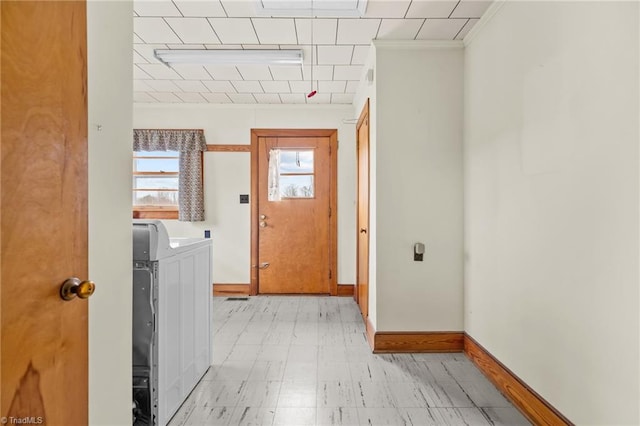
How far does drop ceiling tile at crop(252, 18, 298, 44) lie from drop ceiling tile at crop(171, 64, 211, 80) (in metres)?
0.83

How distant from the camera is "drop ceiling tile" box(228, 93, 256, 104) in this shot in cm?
378

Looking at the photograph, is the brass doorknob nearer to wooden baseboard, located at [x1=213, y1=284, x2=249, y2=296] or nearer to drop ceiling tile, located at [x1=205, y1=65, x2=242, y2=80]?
drop ceiling tile, located at [x1=205, y1=65, x2=242, y2=80]

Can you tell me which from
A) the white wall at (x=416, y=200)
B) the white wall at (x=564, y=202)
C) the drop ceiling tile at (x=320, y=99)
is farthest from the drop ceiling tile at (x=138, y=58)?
the white wall at (x=564, y=202)

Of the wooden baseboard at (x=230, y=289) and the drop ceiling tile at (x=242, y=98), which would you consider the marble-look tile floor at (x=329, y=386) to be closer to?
the wooden baseboard at (x=230, y=289)

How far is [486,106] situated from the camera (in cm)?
218

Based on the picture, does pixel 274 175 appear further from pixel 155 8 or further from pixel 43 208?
pixel 43 208

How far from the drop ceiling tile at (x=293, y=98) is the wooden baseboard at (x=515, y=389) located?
9.66 feet

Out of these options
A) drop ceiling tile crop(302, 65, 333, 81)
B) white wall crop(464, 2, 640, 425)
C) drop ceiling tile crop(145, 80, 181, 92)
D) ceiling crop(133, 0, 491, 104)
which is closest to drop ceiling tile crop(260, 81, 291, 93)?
ceiling crop(133, 0, 491, 104)

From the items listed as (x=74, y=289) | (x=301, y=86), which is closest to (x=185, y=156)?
(x=301, y=86)

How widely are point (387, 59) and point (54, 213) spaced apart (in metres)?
2.39

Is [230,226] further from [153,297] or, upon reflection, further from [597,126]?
[597,126]

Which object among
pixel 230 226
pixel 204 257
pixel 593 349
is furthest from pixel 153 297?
pixel 230 226

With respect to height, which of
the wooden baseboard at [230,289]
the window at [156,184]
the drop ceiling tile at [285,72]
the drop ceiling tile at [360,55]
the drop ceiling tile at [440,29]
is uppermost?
the drop ceiling tile at [360,55]

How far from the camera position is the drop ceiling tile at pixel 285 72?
9.93 feet
